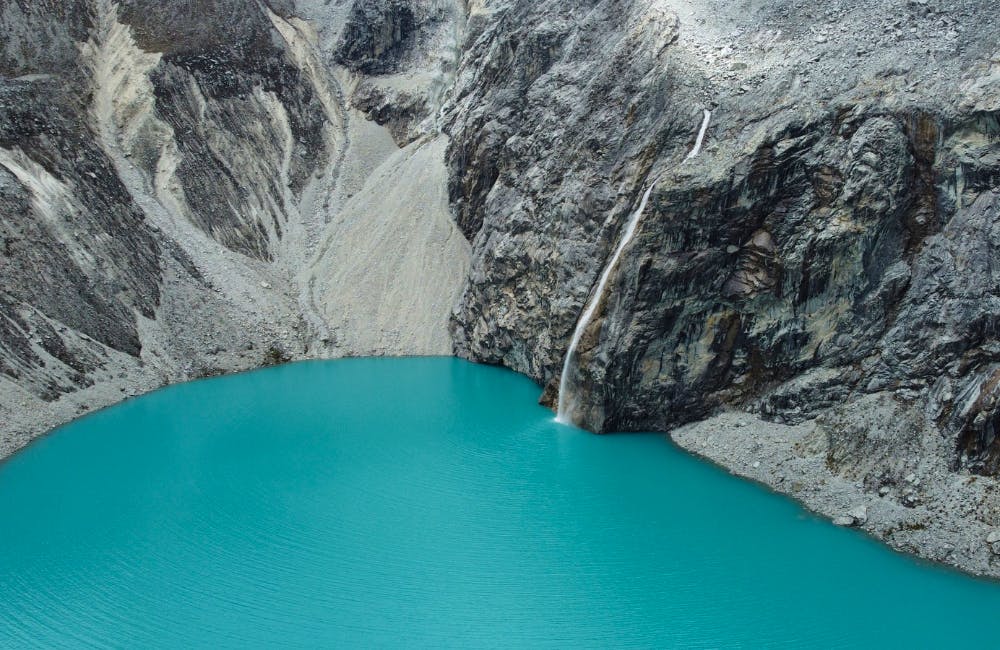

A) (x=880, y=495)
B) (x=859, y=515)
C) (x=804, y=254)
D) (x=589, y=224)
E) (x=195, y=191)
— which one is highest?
(x=195, y=191)

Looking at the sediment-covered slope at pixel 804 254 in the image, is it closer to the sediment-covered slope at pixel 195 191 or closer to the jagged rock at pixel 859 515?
the jagged rock at pixel 859 515

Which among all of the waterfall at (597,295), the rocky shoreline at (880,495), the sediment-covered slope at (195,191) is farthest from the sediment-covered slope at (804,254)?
the sediment-covered slope at (195,191)

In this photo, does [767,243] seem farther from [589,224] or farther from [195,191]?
[195,191]

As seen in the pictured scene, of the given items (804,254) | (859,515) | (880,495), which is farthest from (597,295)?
(859,515)

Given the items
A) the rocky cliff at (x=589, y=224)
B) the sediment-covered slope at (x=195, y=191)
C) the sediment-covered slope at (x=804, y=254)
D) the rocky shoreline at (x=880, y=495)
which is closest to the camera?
the rocky shoreline at (x=880, y=495)

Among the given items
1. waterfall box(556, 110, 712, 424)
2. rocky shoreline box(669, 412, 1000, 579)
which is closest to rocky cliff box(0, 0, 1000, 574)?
rocky shoreline box(669, 412, 1000, 579)

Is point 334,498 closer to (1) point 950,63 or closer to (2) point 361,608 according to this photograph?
(2) point 361,608
